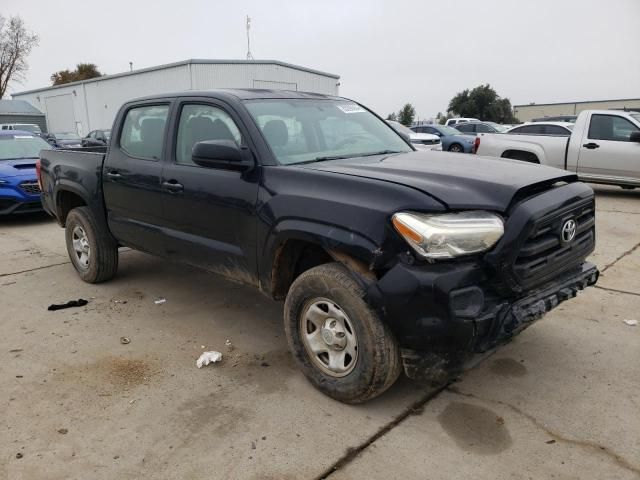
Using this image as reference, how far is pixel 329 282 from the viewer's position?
290cm

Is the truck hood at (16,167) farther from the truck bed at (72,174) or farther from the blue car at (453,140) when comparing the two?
the blue car at (453,140)

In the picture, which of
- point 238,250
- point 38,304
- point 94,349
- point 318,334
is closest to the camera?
point 318,334

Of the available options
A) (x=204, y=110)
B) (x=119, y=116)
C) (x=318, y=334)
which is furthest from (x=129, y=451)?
(x=119, y=116)

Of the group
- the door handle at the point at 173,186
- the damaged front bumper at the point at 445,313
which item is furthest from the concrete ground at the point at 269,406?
the door handle at the point at 173,186

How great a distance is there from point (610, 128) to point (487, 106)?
5479 centimetres

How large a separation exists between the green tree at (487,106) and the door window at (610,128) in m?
53.0

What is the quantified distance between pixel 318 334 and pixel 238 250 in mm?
857

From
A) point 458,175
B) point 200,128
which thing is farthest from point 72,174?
point 458,175

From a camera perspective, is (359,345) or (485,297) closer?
(485,297)

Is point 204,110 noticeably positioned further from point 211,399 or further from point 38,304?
point 38,304

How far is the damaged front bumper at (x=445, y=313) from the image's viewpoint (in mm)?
2523

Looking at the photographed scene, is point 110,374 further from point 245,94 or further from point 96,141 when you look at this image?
point 96,141

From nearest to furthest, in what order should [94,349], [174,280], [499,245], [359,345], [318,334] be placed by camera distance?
1. [499,245]
2. [359,345]
3. [318,334]
4. [94,349]
5. [174,280]

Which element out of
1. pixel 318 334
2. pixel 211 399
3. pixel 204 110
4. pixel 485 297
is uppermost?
pixel 204 110
